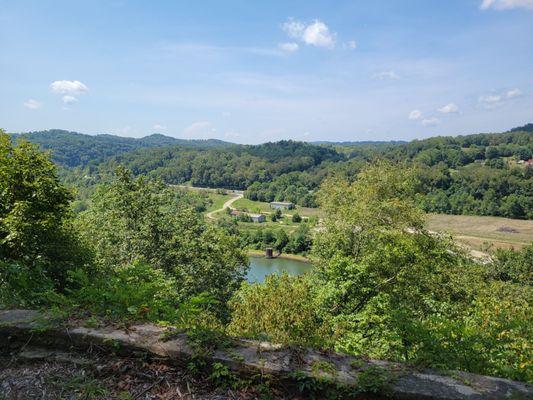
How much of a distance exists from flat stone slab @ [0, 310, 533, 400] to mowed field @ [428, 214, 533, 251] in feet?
192

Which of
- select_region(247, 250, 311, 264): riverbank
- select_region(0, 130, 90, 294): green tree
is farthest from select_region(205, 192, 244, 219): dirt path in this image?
Result: select_region(0, 130, 90, 294): green tree

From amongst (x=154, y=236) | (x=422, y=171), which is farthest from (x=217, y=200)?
(x=154, y=236)

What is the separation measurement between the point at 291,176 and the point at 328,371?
147 metres

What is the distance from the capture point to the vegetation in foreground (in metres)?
4.86

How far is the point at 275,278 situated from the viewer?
14.2 m

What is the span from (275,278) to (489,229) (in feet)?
233

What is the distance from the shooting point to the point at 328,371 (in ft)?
10.4

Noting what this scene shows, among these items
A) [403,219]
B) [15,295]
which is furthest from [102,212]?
[403,219]

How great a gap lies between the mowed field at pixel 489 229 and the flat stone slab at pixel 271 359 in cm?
5839

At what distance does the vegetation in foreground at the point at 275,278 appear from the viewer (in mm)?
4855

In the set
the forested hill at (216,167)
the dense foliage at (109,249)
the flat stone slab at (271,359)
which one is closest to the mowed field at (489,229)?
the dense foliage at (109,249)

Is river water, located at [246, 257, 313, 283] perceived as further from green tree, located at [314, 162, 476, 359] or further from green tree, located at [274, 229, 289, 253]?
green tree, located at [314, 162, 476, 359]

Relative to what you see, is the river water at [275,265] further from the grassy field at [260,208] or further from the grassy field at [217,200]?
the grassy field at [217,200]

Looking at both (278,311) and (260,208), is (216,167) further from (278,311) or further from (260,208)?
(278,311)
